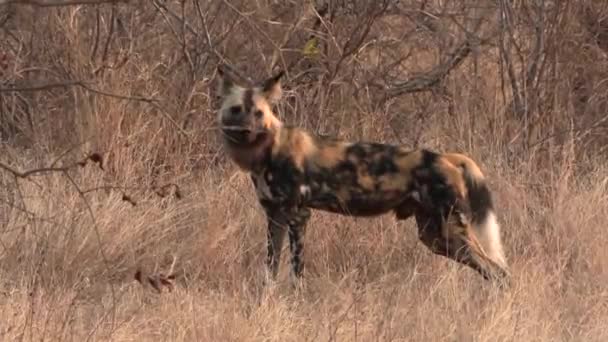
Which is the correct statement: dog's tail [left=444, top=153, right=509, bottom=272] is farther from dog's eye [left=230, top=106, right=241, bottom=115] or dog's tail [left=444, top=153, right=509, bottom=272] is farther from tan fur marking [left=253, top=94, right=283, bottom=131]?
dog's eye [left=230, top=106, right=241, bottom=115]

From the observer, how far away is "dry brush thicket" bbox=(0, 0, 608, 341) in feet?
13.7

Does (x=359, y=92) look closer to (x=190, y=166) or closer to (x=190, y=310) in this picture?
(x=190, y=166)

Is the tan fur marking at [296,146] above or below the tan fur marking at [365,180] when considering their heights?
above

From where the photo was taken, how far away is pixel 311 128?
650 centimetres

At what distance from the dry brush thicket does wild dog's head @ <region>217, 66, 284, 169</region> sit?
13.9 inches

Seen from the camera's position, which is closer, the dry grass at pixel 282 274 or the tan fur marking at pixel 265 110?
the dry grass at pixel 282 274

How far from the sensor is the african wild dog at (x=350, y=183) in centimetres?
489

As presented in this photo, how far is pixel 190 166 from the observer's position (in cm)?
616

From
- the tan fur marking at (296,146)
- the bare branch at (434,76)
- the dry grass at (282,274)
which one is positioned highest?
the bare branch at (434,76)

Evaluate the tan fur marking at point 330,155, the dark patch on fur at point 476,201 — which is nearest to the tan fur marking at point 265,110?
the tan fur marking at point 330,155

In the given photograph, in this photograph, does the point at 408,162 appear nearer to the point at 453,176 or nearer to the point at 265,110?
the point at 453,176

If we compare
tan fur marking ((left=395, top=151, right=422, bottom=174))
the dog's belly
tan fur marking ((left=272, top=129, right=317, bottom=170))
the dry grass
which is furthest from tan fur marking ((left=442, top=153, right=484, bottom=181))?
tan fur marking ((left=272, top=129, right=317, bottom=170))

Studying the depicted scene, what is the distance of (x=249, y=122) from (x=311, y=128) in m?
1.55

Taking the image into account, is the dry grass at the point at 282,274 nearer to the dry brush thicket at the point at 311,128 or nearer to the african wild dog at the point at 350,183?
the dry brush thicket at the point at 311,128
